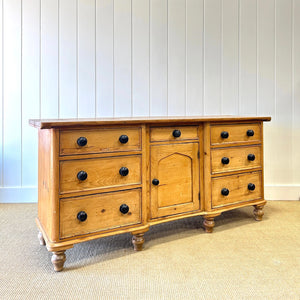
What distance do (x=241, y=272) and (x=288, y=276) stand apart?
0.22 meters

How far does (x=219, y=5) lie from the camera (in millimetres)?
2965

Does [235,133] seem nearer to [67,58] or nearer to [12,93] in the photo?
[67,58]

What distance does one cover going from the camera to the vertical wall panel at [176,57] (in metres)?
2.93

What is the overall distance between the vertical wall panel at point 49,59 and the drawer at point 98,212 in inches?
52.0

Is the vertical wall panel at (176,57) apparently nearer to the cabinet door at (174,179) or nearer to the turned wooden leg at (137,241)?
the cabinet door at (174,179)

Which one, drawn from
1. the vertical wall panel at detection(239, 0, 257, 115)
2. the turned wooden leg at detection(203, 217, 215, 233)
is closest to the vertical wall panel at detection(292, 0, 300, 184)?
the vertical wall panel at detection(239, 0, 257, 115)

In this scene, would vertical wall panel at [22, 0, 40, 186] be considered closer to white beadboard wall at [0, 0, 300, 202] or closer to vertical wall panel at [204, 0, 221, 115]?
white beadboard wall at [0, 0, 300, 202]

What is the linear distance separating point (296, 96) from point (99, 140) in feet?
6.78

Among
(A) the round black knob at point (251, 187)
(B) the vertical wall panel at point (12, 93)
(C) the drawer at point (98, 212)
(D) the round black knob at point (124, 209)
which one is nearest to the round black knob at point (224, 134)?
(A) the round black knob at point (251, 187)

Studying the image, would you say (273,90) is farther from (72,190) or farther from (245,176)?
(72,190)

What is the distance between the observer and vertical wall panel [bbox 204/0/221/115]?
9.71 feet

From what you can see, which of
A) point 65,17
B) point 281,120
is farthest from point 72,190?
point 281,120

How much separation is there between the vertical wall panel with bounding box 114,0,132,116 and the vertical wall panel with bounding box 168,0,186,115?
356 millimetres

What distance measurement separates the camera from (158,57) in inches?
116
